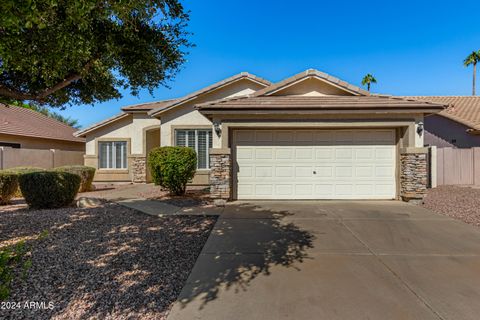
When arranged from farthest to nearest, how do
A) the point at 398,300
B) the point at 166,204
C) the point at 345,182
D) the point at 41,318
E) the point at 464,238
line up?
1. the point at 345,182
2. the point at 166,204
3. the point at 464,238
4. the point at 398,300
5. the point at 41,318

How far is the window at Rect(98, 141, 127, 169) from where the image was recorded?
54.5 ft

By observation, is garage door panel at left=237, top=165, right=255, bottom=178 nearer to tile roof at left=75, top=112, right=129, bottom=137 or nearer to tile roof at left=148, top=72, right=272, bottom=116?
tile roof at left=148, top=72, right=272, bottom=116

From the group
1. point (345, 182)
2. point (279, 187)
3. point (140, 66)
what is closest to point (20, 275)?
point (140, 66)

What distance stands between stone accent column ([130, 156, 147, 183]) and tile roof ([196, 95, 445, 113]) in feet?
28.2

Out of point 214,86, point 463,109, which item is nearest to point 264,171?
point 214,86

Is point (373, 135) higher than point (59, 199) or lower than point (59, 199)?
higher

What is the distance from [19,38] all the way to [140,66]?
2.38 m

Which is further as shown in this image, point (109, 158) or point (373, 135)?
point (109, 158)

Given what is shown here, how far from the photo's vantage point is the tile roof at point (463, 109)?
15.6 metres

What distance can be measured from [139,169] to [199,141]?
4.48 meters

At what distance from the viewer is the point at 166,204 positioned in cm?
879

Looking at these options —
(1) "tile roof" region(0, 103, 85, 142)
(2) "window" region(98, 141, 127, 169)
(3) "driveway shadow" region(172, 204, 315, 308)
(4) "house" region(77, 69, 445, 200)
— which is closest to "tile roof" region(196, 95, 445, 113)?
(4) "house" region(77, 69, 445, 200)

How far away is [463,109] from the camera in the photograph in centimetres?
1783

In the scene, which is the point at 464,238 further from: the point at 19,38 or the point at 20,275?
the point at 19,38
